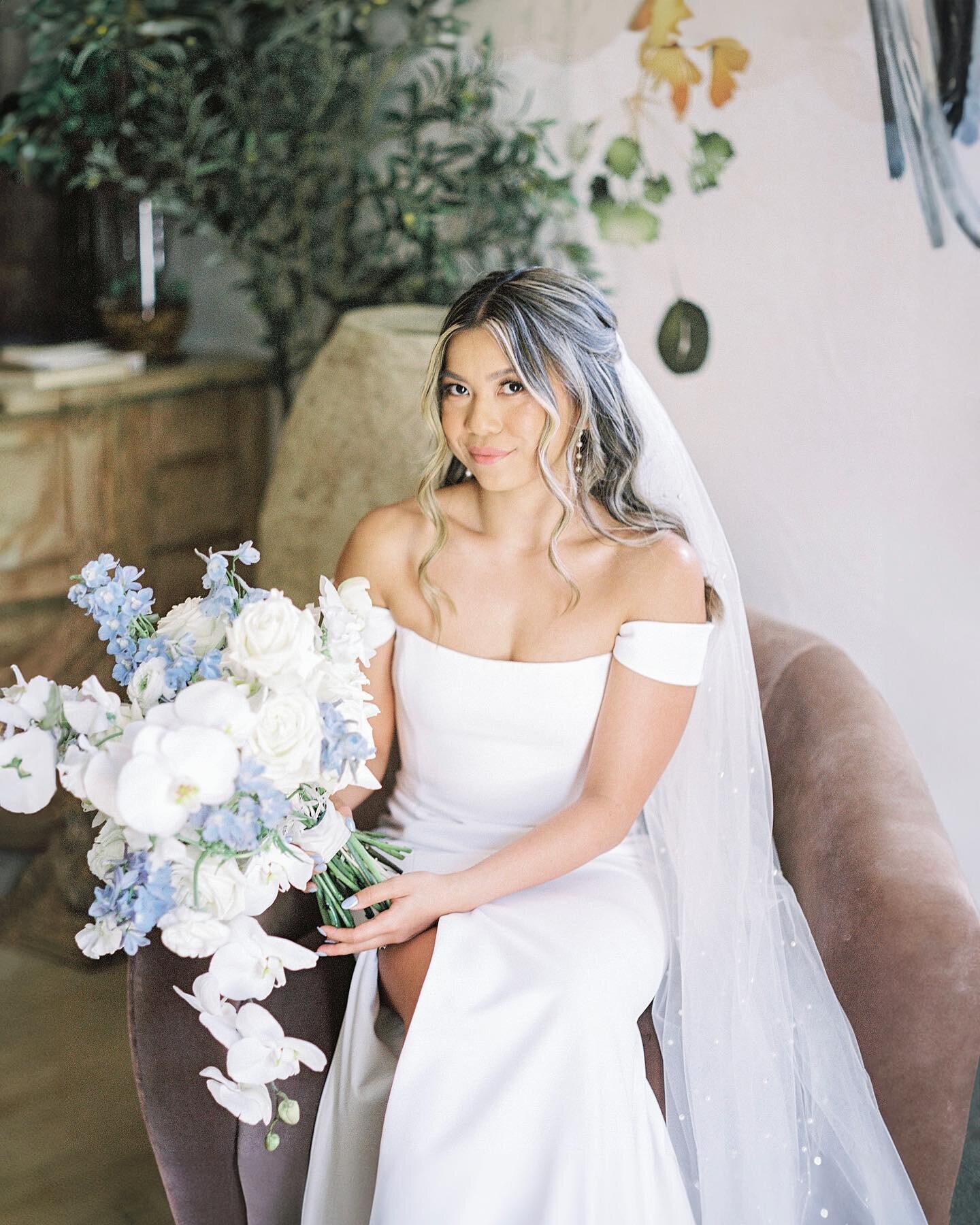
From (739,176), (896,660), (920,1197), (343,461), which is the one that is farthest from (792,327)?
(920,1197)

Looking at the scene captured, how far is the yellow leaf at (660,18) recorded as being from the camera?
2.55 m

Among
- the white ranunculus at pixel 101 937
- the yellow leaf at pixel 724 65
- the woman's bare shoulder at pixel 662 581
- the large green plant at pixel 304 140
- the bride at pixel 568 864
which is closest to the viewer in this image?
the white ranunculus at pixel 101 937

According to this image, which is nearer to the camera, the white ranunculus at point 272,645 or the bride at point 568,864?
the white ranunculus at point 272,645

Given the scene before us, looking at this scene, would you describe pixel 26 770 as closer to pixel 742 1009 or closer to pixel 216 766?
pixel 216 766

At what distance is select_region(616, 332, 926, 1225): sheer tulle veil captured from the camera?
1.61 m

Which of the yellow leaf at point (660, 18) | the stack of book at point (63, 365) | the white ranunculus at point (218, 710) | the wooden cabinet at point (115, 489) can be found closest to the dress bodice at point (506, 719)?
the white ranunculus at point (218, 710)

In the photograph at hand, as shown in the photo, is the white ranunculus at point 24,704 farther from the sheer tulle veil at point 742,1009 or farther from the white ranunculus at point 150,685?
the sheer tulle veil at point 742,1009

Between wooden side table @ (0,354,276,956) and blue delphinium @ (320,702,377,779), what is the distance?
189 cm

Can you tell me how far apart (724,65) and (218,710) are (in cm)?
187

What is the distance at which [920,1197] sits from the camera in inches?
62.4

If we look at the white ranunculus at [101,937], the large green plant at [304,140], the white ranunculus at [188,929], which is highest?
the large green plant at [304,140]

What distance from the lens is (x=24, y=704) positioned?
1.30 meters

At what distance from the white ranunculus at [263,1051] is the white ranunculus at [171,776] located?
318mm

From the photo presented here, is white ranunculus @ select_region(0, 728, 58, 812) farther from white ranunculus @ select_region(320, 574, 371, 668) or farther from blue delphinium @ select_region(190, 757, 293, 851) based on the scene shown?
white ranunculus @ select_region(320, 574, 371, 668)
